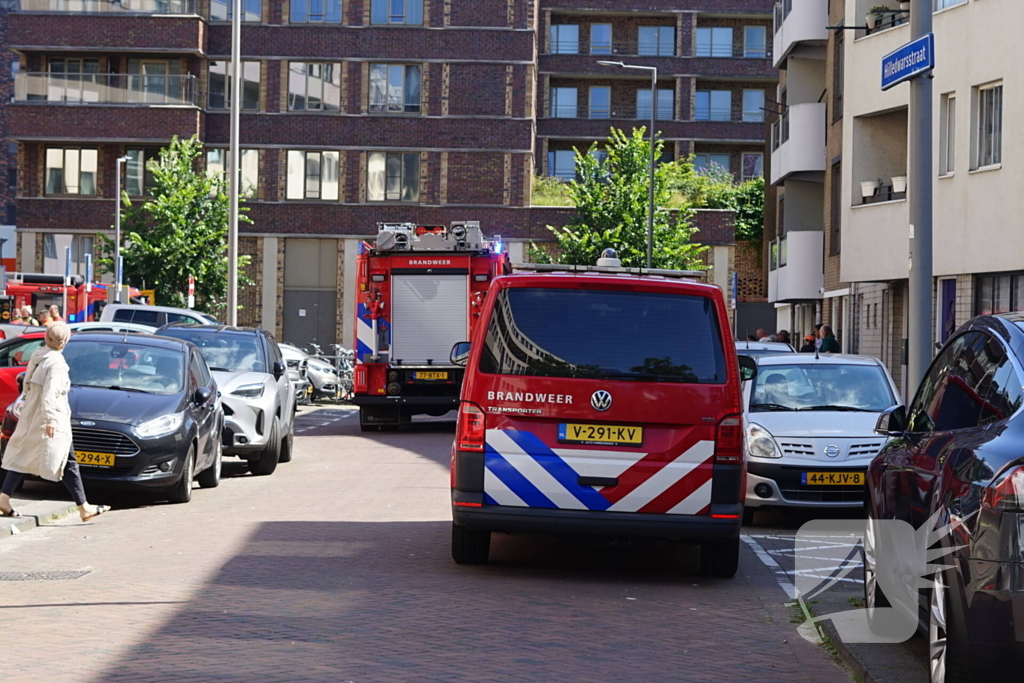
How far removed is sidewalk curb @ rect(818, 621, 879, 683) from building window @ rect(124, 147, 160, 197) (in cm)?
5201

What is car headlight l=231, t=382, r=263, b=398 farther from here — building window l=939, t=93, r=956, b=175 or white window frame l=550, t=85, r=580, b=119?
white window frame l=550, t=85, r=580, b=119

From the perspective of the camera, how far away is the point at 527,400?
10250 mm

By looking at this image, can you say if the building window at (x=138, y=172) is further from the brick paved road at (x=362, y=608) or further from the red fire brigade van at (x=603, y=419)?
the red fire brigade van at (x=603, y=419)

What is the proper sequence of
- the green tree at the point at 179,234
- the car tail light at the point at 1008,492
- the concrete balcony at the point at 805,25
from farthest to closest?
the green tree at the point at 179,234 < the concrete balcony at the point at 805,25 < the car tail light at the point at 1008,492

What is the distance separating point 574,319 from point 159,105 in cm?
4881

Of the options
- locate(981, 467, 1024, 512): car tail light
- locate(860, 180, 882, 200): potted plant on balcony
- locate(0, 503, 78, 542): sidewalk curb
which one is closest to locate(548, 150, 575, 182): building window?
locate(860, 180, 882, 200): potted plant on balcony

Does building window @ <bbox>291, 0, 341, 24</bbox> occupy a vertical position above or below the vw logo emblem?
above

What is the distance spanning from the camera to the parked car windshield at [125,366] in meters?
15.6

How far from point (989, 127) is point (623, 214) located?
2507 cm

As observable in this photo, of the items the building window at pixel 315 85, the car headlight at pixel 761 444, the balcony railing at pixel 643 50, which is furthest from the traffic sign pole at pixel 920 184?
the balcony railing at pixel 643 50

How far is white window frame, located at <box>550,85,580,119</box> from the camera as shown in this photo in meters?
77.0

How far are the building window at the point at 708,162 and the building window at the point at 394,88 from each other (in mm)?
22501

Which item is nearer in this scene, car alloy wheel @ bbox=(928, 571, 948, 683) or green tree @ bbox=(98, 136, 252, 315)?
car alloy wheel @ bbox=(928, 571, 948, 683)

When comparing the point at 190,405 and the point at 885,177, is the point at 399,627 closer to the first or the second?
the point at 190,405
